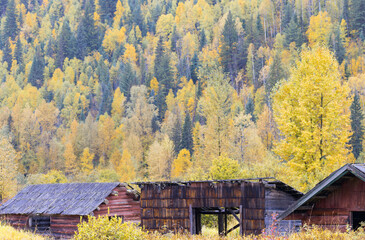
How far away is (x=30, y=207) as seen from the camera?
37.6 m

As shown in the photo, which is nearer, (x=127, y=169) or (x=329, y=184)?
(x=329, y=184)

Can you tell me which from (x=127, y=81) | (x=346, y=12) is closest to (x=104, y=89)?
(x=127, y=81)

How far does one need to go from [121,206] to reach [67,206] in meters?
3.67

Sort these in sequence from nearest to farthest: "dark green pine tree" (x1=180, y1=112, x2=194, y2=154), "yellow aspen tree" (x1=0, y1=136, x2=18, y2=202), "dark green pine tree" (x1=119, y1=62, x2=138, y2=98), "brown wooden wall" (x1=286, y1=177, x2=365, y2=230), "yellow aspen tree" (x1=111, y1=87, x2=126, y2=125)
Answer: "brown wooden wall" (x1=286, y1=177, x2=365, y2=230) → "yellow aspen tree" (x1=0, y1=136, x2=18, y2=202) → "dark green pine tree" (x1=180, y1=112, x2=194, y2=154) → "yellow aspen tree" (x1=111, y1=87, x2=126, y2=125) → "dark green pine tree" (x1=119, y1=62, x2=138, y2=98)

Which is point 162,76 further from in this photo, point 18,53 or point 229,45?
point 18,53

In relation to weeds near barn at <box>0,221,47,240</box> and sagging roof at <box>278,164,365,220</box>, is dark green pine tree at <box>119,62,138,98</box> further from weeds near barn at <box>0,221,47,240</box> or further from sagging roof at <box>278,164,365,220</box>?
sagging roof at <box>278,164,365,220</box>

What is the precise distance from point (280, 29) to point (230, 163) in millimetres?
116324

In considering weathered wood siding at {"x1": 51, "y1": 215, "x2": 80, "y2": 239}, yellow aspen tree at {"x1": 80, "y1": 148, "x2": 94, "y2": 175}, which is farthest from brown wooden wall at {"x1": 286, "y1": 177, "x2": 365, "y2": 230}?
yellow aspen tree at {"x1": 80, "y1": 148, "x2": 94, "y2": 175}

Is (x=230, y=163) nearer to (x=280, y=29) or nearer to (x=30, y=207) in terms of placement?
(x=30, y=207)

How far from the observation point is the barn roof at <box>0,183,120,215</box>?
3466 centimetres

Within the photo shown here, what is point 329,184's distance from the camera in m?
15.4

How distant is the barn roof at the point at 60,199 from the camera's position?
114 ft

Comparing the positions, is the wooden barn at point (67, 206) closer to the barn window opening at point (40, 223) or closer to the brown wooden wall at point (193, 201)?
the barn window opening at point (40, 223)

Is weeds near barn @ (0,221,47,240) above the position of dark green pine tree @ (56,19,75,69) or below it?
below
